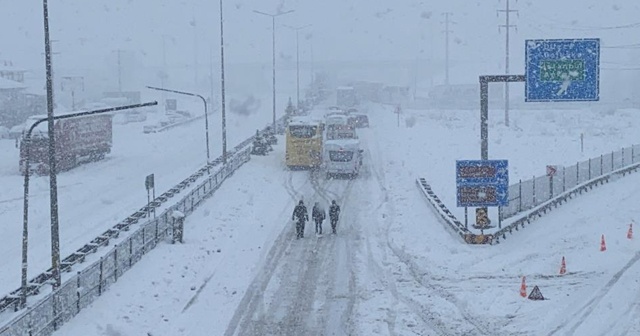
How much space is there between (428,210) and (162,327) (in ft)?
Answer: 54.0

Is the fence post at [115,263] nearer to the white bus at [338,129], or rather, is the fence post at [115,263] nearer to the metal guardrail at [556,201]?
the metal guardrail at [556,201]

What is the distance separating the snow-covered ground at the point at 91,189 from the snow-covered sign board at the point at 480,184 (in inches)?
496

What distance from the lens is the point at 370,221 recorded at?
3116 centimetres

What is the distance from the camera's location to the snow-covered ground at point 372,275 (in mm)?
17828

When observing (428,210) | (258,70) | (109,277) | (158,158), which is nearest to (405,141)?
(158,158)

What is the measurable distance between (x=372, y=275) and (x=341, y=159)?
21.1 metres

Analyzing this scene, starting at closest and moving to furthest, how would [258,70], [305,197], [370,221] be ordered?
[370,221] → [305,197] → [258,70]

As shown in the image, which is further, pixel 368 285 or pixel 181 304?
pixel 368 285

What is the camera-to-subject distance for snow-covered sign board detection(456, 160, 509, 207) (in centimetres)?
2703

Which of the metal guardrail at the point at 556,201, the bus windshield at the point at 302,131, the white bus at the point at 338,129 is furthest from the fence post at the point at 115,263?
the white bus at the point at 338,129

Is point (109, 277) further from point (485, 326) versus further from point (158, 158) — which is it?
point (158, 158)

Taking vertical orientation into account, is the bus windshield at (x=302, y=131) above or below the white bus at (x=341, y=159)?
above

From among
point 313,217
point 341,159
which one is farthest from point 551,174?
point 341,159

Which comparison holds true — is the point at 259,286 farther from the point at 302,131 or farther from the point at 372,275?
the point at 302,131
